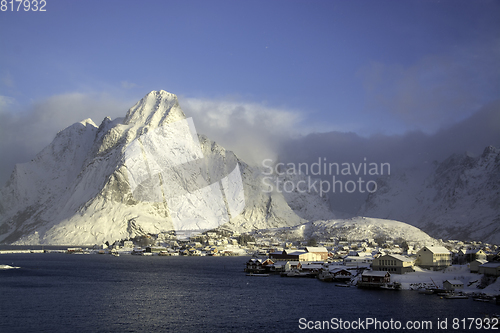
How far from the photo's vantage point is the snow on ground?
1967 inches

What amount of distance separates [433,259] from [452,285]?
15.3 m

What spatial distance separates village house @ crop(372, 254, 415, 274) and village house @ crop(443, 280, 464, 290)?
9808 millimetres

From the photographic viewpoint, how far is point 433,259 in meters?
65.5

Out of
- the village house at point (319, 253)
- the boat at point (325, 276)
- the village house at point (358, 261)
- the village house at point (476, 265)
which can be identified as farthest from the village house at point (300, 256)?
the village house at point (476, 265)

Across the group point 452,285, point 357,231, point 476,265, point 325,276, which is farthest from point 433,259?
point 357,231

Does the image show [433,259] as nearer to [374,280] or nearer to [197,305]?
[374,280]

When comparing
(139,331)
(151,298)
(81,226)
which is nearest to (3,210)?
(81,226)

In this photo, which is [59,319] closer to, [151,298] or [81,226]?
[151,298]

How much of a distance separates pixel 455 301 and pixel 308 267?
32.4 metres

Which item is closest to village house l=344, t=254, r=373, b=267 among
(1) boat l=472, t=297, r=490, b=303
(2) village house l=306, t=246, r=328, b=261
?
(2) village house l=306, t=246, r=328, b=261

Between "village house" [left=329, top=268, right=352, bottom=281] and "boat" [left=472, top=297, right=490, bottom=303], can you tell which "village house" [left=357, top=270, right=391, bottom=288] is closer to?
"village house" [left=329, top=268, right=352, bottom=281]

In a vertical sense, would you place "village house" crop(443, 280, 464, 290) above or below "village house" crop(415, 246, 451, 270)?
below

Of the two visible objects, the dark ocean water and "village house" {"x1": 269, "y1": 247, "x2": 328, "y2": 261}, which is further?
"village house" {"x1": 269, "y1": 247, "x2": 328, "y2": 261}

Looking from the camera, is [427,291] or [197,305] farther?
[427,291]
